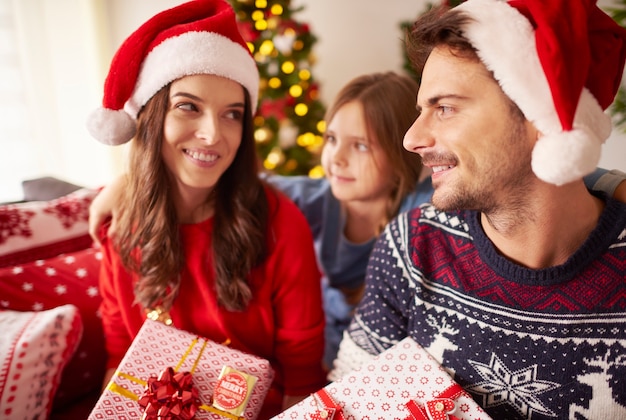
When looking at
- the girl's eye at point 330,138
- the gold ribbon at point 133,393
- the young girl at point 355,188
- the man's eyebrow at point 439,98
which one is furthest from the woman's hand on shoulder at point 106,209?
the man's eyebrow at point 439,98

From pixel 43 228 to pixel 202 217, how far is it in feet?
1.67

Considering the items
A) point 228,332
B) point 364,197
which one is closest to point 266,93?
point 364,197

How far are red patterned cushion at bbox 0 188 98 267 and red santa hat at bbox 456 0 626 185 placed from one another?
4.35 ft

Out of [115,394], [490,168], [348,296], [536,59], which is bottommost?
[348,296]

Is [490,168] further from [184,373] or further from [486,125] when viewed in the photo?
[184,373]

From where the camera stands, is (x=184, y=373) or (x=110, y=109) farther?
(x=110, y=109)

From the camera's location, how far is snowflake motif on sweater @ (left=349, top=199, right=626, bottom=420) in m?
0.97

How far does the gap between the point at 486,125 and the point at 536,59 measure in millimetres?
147

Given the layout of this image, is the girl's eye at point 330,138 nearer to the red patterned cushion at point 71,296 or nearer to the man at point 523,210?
the man at point 523,210

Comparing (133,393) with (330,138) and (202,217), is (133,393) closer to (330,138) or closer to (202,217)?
(202,217)

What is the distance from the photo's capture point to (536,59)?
2.79 feet

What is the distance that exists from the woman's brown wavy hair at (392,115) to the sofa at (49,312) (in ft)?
3.30

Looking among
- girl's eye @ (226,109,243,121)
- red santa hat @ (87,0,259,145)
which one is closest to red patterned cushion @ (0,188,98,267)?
red santa hat @ (87,0,259,145)

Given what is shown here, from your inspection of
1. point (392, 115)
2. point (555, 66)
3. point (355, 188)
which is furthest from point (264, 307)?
point (555, 66)
